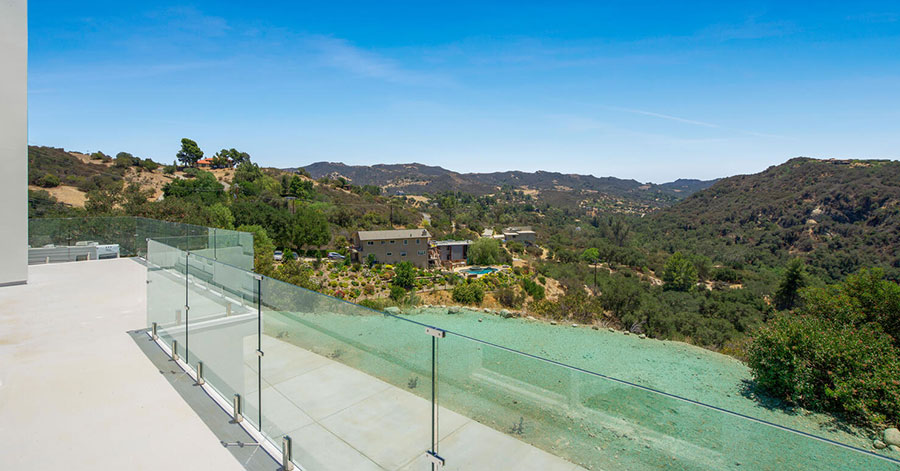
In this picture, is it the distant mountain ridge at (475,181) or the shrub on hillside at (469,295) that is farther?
the distant mountain ridge at (475,181)

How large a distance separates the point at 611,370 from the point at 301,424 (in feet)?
24.7

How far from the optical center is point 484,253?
120 ft

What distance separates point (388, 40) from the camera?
19.7 metres

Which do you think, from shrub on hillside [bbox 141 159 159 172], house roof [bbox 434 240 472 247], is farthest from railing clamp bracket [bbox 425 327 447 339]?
shrub on hillside [bbox 141 159 159 172]

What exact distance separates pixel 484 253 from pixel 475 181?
10076cm

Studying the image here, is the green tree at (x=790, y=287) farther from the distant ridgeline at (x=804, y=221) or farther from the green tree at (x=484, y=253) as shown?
the green tree at (x=484, y=253)

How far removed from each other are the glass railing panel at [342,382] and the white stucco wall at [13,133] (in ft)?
23.3

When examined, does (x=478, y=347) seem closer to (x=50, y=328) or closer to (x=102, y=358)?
(x=102, y=358)

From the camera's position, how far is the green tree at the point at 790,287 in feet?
78.4

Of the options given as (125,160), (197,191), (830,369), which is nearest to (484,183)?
(125,160)

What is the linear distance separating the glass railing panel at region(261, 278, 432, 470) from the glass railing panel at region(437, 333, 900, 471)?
0.61 feet

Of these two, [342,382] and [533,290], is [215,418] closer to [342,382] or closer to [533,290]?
[342,382]

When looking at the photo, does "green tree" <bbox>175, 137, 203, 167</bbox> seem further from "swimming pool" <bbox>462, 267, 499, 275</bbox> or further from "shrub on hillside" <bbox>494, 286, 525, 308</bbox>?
"shrub on hillside" <bbox>494, 286, 525, 308</bbox>

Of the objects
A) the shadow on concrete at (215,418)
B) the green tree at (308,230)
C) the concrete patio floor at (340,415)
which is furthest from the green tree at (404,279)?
the concrete patio floor at (340,415)
